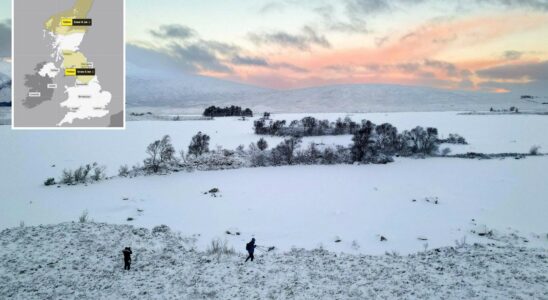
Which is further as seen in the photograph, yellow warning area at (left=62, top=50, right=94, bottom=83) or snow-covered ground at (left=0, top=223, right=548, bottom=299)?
yellow warning area at (left=62, top=50, right=94, bottom=83)

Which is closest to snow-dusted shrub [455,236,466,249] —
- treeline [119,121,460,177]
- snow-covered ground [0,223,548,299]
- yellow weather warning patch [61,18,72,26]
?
snow-covered ground [0,223,548,299]

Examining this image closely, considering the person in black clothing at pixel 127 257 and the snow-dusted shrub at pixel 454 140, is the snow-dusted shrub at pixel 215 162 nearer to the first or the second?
the person in black clothing at pixel 127 257

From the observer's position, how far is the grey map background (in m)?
15.7

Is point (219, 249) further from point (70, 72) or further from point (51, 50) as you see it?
point (51, 50)

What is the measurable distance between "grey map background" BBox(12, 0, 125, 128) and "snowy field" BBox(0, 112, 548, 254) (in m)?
4.66

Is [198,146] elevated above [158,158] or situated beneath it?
elevated above

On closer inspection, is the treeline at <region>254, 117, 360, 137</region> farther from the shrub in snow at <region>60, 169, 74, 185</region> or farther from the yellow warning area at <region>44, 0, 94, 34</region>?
the yellow warning area at <region>44, 0, 94, 34</region>

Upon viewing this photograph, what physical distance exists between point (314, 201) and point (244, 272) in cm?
840

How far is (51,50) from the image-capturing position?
52.6 feet

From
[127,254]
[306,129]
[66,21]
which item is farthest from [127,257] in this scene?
[306,129]

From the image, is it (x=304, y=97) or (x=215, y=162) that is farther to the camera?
(x=304, y=97)

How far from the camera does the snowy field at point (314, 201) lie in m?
14.6

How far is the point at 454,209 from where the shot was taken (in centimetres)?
1748

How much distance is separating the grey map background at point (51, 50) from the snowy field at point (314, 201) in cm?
466
